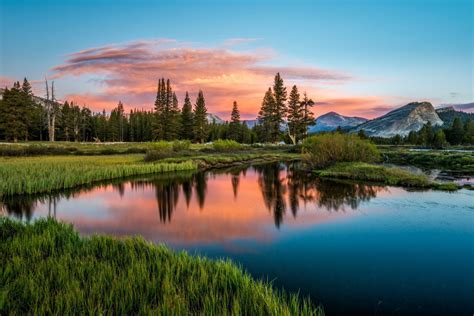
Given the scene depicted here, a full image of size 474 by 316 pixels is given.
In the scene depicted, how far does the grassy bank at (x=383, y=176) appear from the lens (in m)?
18.1

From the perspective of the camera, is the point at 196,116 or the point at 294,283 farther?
the point at 196,116

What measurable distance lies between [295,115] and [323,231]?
56840mm

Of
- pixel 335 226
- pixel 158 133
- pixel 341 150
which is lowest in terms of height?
pixel 335 226

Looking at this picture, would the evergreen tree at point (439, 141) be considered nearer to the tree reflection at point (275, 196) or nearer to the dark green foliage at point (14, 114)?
the tree reflection at point (275, 196)

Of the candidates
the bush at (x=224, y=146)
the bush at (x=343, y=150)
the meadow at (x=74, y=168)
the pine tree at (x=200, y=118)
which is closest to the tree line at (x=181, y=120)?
the pine tree at (x=200, y=118)

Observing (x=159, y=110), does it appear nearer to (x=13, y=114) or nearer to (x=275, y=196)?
(x=13, y=114)

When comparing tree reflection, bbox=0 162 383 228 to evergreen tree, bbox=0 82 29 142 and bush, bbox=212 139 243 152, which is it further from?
evergreen tree, bbox=0 82 29 142

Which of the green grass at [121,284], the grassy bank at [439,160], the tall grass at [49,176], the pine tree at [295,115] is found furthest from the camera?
the pine tree at [295,115]

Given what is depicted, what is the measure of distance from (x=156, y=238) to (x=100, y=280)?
15.2 ft

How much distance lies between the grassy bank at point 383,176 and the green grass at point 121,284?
16.4 m

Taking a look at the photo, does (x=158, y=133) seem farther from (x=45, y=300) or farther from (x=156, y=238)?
(x=45, y=300)

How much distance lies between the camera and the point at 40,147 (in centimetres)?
3344

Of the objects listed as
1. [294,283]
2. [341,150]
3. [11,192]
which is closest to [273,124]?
[341,150]

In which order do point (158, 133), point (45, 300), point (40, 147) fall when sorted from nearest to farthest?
1. point (45, 300)
2. point (40, 147)
3. point (158, 133)
